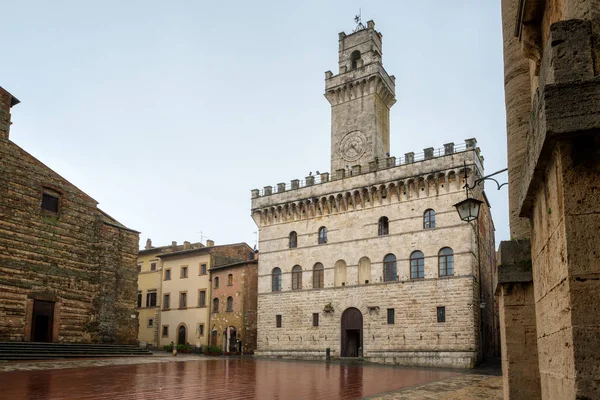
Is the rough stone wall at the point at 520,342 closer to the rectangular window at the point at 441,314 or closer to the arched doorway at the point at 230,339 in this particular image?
the rectangular window at the point at 441,314

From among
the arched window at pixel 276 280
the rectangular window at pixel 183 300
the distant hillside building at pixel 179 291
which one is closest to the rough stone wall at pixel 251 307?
the distant hillside building at pixel 179 291

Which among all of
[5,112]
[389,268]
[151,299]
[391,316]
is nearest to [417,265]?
[389,268]

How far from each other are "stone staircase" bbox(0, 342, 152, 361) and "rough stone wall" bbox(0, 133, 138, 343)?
1146 millimetres

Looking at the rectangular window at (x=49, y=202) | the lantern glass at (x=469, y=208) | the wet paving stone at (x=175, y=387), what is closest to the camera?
the lantern glass at (x=469, y=208)

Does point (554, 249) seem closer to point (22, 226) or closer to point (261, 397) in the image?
point (261, 397)

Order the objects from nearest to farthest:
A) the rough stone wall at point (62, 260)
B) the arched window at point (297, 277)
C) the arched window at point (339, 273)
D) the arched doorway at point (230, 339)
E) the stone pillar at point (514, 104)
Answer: the stone pillar at point (514, 104) → the rough stone wall at point (62, 260) → the arched window at point (339, 273) → the arched window at point (297, 277) → the arched doorway at point (230, 339)

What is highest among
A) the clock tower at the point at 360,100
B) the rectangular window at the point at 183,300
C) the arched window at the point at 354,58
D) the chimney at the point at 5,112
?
the arched window at the point at 354,58

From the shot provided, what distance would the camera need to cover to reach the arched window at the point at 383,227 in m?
34.4

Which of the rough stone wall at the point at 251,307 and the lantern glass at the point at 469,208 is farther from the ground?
the lantern glass at the point at 469,208

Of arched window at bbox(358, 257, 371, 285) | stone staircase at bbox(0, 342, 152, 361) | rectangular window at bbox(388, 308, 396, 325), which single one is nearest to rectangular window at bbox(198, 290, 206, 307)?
stone staircase at bbox(0, 342, 152, 361)

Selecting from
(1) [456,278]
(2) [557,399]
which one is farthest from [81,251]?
(2) [557,399]

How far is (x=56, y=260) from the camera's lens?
30453 mm

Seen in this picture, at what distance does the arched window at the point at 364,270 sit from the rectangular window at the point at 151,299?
2398 cm

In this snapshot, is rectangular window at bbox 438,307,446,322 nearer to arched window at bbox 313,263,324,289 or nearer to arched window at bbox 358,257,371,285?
arched window at bbox 358,257,371,285
